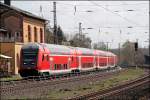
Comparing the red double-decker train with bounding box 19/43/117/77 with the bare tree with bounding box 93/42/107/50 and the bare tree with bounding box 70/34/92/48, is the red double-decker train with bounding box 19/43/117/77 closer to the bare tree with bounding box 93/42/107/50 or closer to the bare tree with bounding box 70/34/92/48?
the bare tree with bounding box 70/34/92/48

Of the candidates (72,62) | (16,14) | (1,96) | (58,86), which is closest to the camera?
(1,96)

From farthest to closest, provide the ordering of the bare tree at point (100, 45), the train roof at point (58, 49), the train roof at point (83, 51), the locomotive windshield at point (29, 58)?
the bare tree at point (100, 45) → the train roof at point (83, 51) → the train roof at point (58, 49) → the locomotive windshield at point (29, 58)

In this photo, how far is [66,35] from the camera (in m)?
152

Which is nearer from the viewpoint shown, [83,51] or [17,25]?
[83,51]

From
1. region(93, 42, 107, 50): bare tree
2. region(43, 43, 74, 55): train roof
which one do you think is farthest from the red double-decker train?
region(93, 42, 107, 50): bare tree

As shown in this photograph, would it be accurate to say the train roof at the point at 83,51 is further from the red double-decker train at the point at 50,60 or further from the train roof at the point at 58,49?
the train roof at the point at 58,49

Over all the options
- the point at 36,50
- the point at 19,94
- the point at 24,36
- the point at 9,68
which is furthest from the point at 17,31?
the point at 19,94

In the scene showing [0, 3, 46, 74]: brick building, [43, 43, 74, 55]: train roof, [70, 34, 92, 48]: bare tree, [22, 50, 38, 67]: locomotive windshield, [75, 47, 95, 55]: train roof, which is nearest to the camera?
[22, 50, 38, 67]: locomotive windshield

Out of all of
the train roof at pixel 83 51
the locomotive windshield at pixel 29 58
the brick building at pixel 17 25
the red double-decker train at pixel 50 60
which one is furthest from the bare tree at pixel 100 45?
the locomotive windshield at pixel 29 58

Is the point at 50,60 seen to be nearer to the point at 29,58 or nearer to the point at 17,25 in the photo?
the point at 29,58

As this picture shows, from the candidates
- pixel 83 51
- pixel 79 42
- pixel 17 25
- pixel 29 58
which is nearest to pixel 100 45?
pixel 79 42

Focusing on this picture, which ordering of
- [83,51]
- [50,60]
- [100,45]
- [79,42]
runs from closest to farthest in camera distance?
1. [50,60]
2. [83,51]
3. [79,42]
4. [100,45]

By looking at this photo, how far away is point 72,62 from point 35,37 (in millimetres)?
27097

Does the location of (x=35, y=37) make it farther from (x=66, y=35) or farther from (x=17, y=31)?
(x=66, y=35)
